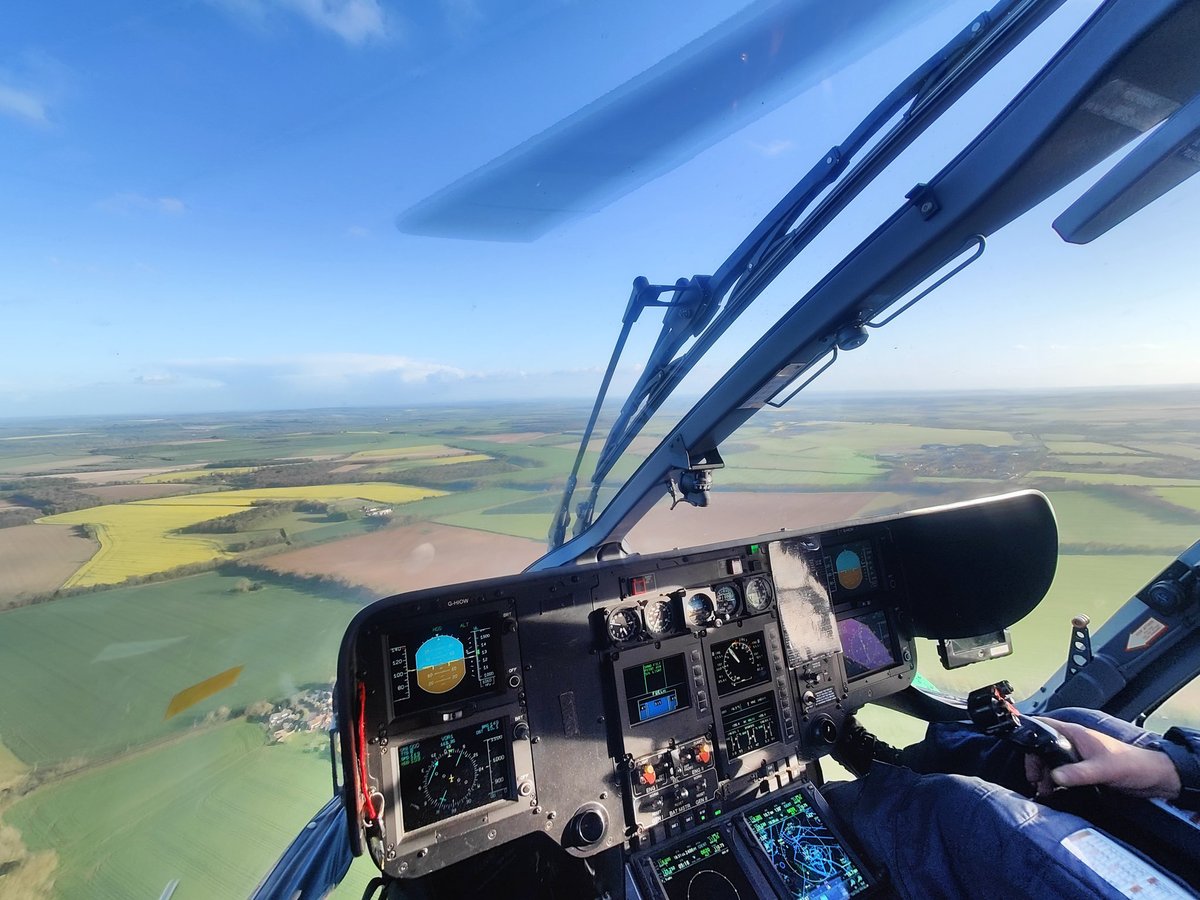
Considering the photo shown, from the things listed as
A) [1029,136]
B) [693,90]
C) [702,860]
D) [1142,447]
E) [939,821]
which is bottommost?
[702,860]

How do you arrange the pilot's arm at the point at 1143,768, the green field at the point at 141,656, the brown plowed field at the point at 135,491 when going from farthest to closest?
the brown plowed field at the point at 135,491
the green field at the point at 141,656
the pilot's arm at the point at 1143,768

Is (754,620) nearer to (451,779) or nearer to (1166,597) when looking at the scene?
(451,779)

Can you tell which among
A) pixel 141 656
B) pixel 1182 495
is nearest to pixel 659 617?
pixel 1182 495

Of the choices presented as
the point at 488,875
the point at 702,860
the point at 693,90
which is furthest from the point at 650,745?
the point at 693,90

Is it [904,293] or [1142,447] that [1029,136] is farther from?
[1142,447]

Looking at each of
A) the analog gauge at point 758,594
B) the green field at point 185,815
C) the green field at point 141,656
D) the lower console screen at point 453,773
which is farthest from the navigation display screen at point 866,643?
the green field at point 141,656

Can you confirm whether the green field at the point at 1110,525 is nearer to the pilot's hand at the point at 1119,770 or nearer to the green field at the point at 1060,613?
the green field at the point at 1060,613

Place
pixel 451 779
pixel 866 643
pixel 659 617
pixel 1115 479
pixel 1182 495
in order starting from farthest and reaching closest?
pixel 1115 479 < pixel 866 643 < pixel 1182 495 < pixel 659 617 < pixel 451 779
